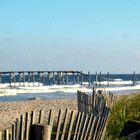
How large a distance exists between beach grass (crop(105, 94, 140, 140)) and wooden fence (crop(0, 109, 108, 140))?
3.10m

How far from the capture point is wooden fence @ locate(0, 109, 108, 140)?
6.82 m

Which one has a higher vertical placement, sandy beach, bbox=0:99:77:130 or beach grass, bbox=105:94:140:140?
beach grass, bbox=105:94:140:140

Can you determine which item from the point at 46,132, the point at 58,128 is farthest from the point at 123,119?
the point at 46,132

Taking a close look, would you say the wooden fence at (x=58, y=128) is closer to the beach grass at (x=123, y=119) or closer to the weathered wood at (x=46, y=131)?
the weathered wood at (x=46, y=131)

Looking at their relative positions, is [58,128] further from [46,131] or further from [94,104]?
[94,104]

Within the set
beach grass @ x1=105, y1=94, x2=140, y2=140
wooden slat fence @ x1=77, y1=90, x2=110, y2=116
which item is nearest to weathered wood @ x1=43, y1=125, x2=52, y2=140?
wooden slat fence @ x1=77, y1=90, x2=110, y2=116

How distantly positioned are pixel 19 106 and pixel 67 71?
145ft

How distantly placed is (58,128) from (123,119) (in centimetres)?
606

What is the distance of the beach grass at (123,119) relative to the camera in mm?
12312

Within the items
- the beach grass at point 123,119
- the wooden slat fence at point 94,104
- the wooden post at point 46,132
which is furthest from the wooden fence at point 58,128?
the beach grass at point 123,119

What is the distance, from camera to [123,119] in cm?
1330

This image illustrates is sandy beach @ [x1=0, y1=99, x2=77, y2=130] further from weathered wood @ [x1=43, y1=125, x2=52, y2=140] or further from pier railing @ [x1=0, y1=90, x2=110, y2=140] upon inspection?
weathered wood @ [x1=43, y1=125, x2=52, y2=140]

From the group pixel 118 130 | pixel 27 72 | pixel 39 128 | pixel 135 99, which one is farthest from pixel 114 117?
pixel 27 72

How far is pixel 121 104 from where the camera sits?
1424 centimetres
